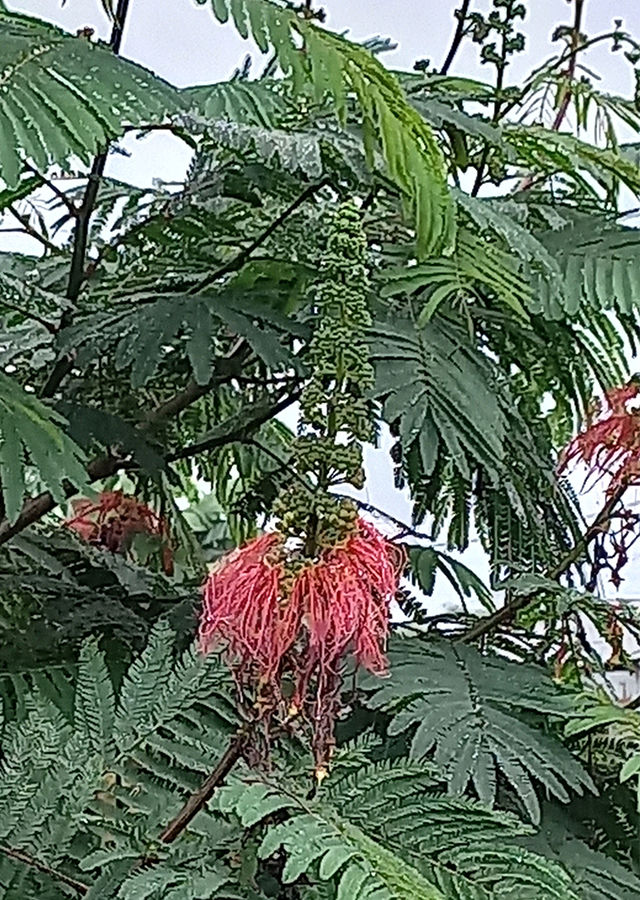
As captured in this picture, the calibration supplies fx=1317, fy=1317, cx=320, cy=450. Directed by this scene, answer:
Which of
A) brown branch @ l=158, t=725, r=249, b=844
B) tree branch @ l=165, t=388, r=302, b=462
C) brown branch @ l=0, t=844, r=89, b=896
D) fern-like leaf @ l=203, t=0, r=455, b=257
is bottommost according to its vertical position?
brown branch @ l=0, t=844, r=89, b=896

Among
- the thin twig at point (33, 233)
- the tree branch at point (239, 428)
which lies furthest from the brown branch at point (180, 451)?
the thin twig at point (33, 233)

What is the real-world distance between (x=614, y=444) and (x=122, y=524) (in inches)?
14.2

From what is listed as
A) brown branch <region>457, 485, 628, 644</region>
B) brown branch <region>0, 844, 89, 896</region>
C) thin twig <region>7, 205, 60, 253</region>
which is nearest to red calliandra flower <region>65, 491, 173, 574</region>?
thin twig <region>7, 205, 60, 253</region>

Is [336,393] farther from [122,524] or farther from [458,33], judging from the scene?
[122,524]

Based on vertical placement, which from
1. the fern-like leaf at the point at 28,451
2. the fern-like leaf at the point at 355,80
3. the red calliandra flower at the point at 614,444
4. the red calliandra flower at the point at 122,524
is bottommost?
the fern-like leaf at the point at 28,451

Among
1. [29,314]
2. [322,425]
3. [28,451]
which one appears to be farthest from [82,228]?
[322,425]

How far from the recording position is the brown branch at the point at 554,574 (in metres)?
0.62

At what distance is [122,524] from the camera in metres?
0.88

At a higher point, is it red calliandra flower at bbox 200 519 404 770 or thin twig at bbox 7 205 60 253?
thin twig at bbox 7 205 60 253

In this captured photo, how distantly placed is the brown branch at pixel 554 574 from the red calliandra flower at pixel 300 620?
18 cm

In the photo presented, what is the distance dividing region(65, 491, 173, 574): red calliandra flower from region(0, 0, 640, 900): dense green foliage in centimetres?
7

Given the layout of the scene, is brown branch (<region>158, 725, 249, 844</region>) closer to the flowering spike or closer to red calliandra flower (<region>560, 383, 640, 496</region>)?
the flowering spike

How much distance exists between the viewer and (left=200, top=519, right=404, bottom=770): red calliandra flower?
16.8 inches

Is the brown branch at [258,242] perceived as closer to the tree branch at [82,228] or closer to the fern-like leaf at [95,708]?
the tree branch at [82,228]
